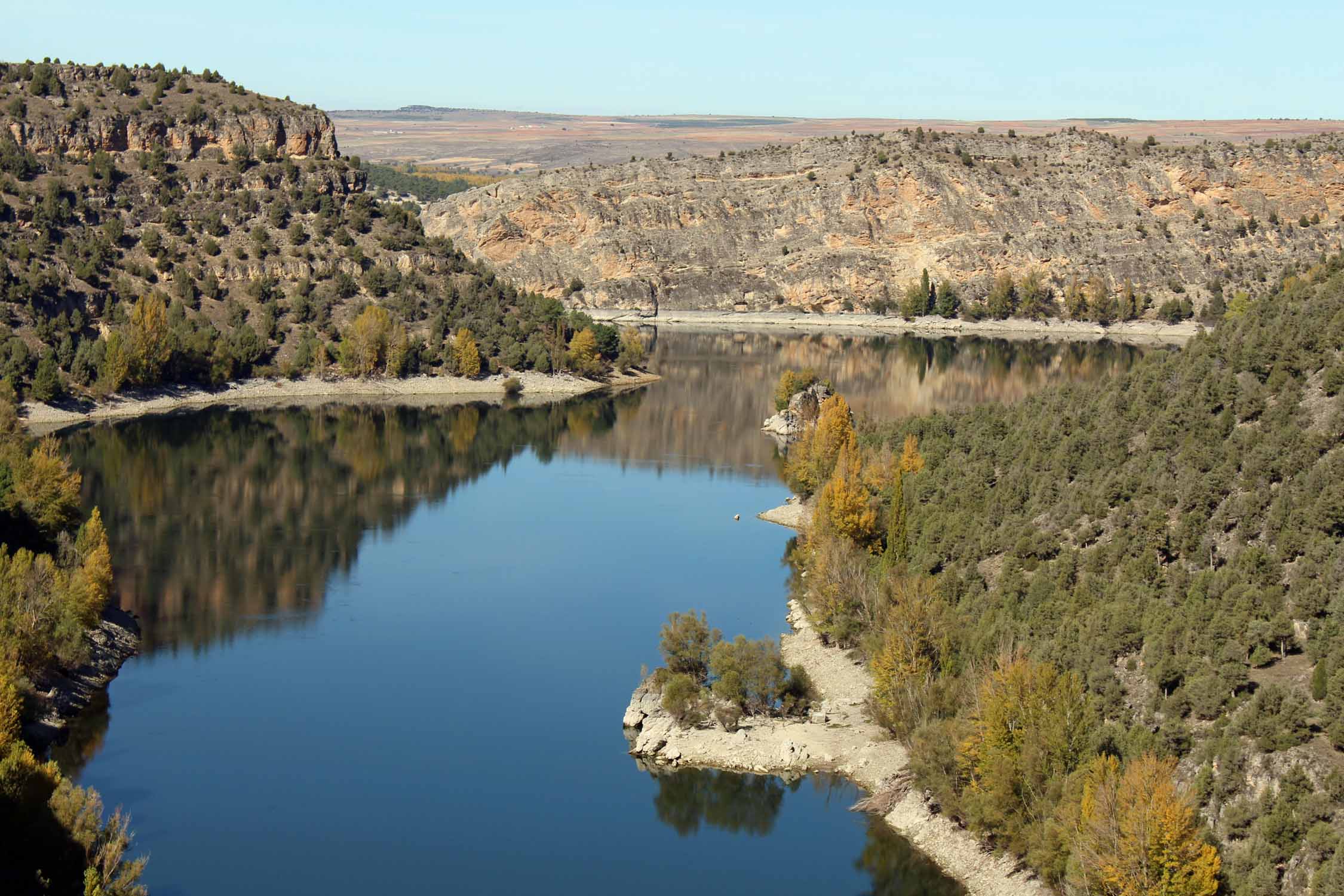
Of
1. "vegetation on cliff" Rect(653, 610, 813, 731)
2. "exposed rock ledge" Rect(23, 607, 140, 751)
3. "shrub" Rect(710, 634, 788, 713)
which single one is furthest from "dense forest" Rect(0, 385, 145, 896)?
"shrub" Rect(710, 634, 788, 713)

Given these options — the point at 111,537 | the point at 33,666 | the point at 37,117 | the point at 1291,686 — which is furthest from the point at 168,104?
the point at 1291,686

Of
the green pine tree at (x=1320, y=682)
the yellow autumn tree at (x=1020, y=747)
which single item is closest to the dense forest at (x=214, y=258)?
the yellow autumn tree at (x=1020, y=747)

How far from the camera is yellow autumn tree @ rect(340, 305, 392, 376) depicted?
9444cm

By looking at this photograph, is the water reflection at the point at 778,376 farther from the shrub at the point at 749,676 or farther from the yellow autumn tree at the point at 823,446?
the shrub at the point at 749,676

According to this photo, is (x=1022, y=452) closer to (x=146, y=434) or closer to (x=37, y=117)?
(x=146, y=434)

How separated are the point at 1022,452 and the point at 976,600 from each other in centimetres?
919

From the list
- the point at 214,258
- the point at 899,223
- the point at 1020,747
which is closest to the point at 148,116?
the point at 214,258

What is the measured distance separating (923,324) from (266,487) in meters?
84.4

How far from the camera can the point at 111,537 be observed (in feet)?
184

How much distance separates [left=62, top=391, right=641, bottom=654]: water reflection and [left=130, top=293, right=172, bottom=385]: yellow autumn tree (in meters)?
4.10

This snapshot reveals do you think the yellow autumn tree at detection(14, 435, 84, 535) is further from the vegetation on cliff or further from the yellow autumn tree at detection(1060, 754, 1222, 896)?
the yellow autumn tree at detection(1060, 754, 1222, 896)

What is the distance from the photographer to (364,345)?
94.6 m

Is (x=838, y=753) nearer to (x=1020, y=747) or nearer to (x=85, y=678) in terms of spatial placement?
(x=1020, y=747)

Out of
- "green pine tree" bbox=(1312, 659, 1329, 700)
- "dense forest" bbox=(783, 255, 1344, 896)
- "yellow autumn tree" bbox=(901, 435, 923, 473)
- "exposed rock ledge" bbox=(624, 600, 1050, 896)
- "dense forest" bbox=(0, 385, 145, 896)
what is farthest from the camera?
"yellow autumn tree" bbox=(901, 435, 923, 473)
